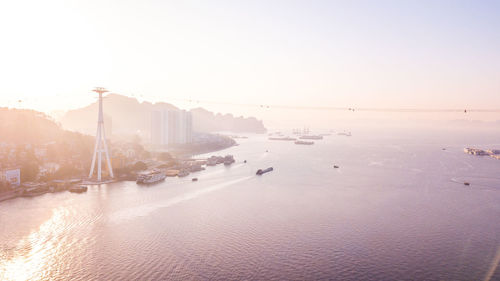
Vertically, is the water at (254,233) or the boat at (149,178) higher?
the boat at (149,178)

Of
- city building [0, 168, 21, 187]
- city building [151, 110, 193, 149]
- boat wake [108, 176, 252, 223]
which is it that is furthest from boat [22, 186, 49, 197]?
city building [151, 110, 193, 149]

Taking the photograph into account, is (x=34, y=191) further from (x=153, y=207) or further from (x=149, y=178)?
(x=153, y=207)

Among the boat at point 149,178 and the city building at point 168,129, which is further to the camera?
the city building at point 168,129

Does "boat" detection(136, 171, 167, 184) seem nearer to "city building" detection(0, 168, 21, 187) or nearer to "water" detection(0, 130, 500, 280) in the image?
"water" detection(0, 130, 500, 280)

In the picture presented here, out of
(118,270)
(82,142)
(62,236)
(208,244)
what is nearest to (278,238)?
(208,244)

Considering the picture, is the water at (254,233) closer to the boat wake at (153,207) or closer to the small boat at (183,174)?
the boat wake at (153,207)

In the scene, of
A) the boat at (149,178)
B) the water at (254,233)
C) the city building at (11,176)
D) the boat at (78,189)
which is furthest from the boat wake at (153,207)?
the city building at (11,176)

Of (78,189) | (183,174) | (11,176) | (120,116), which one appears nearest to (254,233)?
(78,189)
